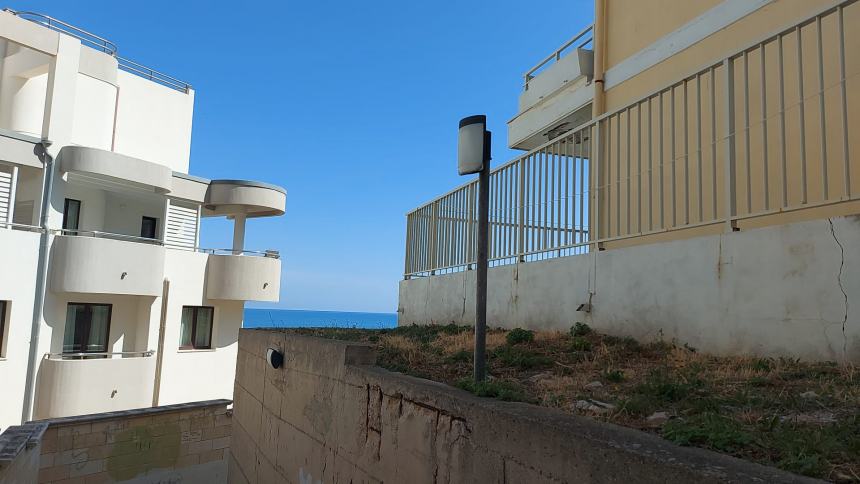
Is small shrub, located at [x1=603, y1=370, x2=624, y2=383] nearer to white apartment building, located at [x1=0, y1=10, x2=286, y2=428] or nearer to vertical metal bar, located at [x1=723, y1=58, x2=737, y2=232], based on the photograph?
vertical metal bar, located at [x1=723, y1=58, x2=737, y2=232]

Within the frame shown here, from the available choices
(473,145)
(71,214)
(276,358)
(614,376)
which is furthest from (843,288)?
(71,214)

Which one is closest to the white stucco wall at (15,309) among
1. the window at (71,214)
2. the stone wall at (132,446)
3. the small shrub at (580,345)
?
the window at (71,214)

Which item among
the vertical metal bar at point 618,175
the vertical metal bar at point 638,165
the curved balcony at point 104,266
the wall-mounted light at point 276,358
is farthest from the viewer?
the curved balcony at point 104,266

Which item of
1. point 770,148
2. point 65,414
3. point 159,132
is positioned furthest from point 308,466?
point 159,132

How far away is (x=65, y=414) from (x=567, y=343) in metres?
15.9

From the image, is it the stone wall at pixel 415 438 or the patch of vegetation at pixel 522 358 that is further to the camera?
the patch of vegetation at pixel 522 358

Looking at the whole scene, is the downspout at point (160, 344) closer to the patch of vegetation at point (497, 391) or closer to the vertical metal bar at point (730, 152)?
the patch of vegetation at point (497, 391)

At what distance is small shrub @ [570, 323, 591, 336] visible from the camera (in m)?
5.84

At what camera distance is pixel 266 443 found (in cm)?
707

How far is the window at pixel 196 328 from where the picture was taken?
20.3 metres

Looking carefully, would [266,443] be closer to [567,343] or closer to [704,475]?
[567,343]

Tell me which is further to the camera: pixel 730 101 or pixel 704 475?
pixel 730 101

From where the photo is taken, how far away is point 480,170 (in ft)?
13.6

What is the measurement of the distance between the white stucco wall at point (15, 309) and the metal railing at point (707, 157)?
1397 cm
